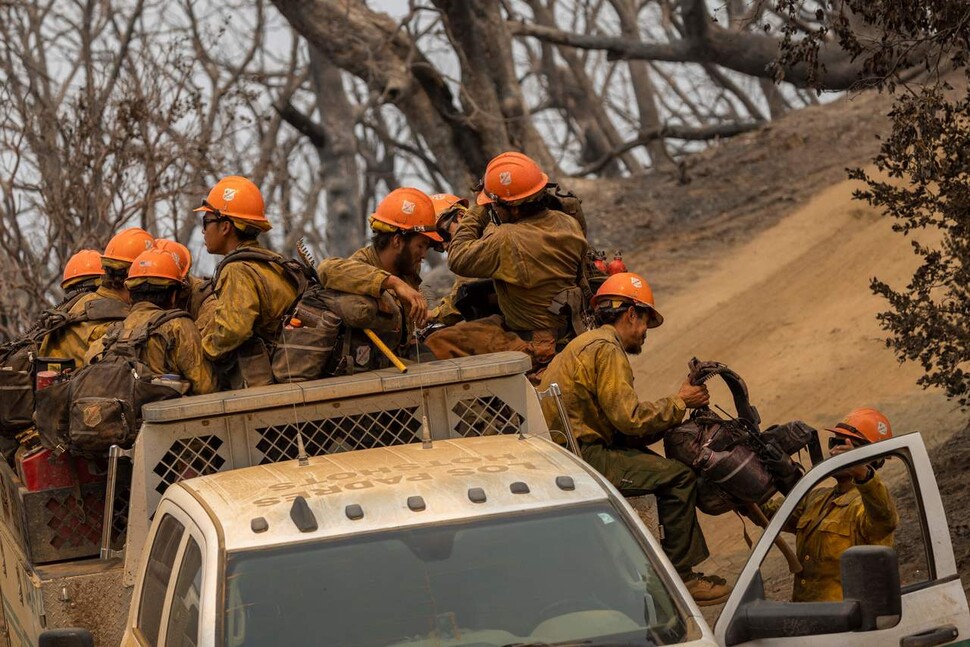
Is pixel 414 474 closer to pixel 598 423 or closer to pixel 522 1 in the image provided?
pixel 598 423

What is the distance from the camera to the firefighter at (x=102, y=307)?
8.62 m

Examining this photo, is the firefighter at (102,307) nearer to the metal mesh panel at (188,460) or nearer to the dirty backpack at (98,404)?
the dirty backpack at (98,404)

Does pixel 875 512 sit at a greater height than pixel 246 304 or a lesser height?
lesser

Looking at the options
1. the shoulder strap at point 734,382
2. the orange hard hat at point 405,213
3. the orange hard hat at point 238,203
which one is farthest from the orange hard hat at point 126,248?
the shoulder strap at point 734,382

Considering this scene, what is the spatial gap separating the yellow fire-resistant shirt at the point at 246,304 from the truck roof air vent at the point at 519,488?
2685 millimetres

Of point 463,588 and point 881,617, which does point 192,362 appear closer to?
A: point 463,588

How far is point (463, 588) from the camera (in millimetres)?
4895

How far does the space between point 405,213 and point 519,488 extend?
11.0ft

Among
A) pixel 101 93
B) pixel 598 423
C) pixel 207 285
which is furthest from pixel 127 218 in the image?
pixel 598 423

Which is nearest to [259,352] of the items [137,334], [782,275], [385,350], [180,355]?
[180,355]

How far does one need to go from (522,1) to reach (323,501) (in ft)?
99.7

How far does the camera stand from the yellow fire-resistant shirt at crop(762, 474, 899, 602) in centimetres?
698

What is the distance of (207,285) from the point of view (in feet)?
28.6

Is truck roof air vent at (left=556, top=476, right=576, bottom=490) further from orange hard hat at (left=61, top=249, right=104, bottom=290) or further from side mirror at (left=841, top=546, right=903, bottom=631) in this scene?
orange hard hat at (left=61, top=249, right=104, bottom=290)
